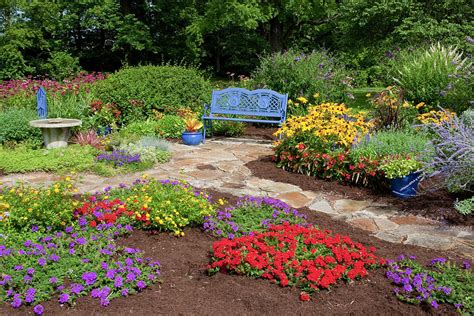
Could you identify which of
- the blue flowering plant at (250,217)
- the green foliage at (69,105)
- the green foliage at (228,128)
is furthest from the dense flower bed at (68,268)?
the green foliage at (228,128)

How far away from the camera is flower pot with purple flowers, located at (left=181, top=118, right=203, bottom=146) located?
849 cm

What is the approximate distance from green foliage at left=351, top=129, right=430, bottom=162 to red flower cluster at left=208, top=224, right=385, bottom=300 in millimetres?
2318

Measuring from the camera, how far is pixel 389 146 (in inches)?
236

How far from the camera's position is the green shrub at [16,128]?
791 centimetres

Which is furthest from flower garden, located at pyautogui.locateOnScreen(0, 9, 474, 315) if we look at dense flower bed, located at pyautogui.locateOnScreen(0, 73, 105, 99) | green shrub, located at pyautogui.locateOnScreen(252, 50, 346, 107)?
green shrub, located at pyautogui.locateOnScreen(252, 50, 346, 107)

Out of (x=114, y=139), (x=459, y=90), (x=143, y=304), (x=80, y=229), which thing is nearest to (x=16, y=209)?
(x=80, y=229)

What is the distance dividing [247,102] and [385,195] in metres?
4.18

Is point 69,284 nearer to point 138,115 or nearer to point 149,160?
point 149,160

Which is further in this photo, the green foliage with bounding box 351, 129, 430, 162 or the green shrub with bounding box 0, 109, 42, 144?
the green shrub with bounding box 0, 109, 42, 144

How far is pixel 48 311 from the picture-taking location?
2941 millimetres

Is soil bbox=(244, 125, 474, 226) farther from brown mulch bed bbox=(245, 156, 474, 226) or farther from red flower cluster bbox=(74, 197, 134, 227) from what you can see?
red flower cluster bbox=(74, 197, 134, 227)

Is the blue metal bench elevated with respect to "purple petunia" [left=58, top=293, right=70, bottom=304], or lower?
elevated

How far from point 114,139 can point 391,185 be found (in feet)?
14.8

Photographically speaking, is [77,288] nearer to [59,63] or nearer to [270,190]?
[270,190]
